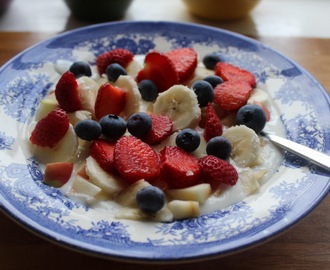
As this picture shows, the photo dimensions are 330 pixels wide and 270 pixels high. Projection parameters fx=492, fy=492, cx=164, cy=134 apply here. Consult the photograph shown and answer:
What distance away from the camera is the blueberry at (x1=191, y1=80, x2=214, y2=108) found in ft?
4.95

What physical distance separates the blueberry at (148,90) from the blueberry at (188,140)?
279mm

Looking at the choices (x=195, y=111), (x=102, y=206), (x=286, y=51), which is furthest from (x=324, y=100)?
(x=102, y=206)

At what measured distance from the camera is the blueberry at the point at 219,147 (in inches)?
51.3

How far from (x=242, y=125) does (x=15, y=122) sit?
65 centimetres

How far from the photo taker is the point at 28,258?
1114 mm

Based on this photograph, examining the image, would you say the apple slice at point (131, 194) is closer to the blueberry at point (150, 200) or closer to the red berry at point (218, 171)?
the blueberry at point (150, 200)

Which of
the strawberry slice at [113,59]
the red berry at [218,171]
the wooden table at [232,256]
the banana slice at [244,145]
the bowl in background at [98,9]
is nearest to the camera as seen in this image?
the wooden table at [232,256]

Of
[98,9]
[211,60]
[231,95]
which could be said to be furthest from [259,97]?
[98,9]

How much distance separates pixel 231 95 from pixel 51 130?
560 millimetres

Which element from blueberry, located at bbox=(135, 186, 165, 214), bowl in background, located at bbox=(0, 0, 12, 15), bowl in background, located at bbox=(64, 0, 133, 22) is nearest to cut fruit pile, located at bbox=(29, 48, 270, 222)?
blueberry, located at bbox=(135, 186, 165, 214)

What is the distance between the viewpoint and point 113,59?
1684 mm

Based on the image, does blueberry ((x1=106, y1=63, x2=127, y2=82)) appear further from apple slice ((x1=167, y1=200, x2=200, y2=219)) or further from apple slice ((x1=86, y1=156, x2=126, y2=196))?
apple slice ((x1=167, y1=200, x2=200, y2=219))

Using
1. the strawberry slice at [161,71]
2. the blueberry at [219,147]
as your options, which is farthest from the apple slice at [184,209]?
the strawberry slice at [161,71]

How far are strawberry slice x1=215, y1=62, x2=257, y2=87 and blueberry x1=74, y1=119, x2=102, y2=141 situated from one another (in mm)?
526
